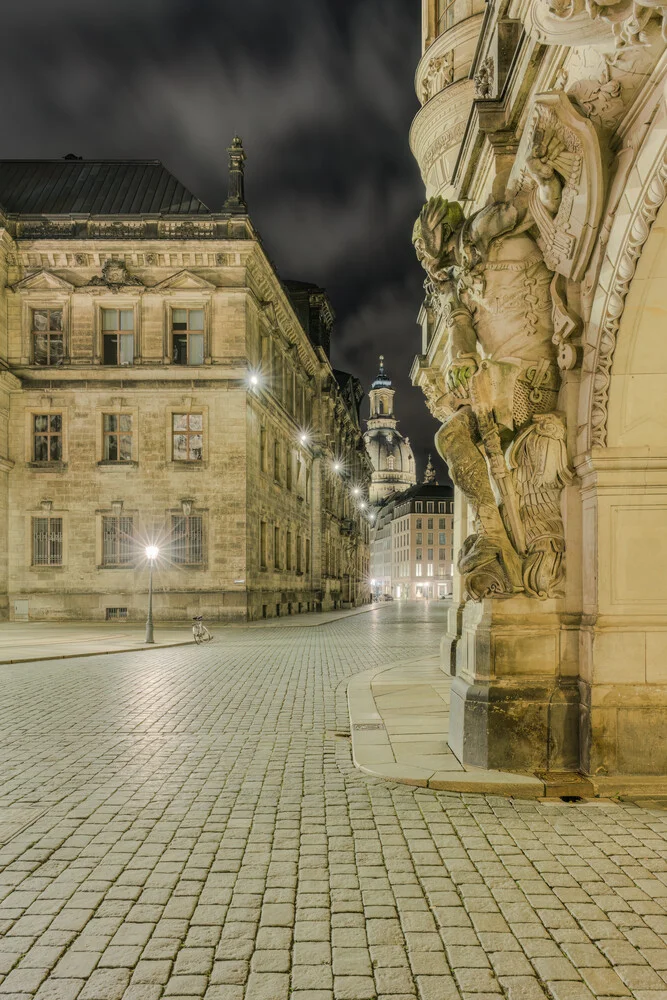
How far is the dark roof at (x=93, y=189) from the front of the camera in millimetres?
33719

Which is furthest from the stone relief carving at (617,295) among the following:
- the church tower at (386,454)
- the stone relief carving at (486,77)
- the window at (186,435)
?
the church tower at (386,454)

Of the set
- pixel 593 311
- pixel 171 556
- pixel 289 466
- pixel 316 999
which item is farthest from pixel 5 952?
pixel 289 466

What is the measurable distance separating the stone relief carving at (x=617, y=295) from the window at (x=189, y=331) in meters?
26.7

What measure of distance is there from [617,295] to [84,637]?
68.7 feet

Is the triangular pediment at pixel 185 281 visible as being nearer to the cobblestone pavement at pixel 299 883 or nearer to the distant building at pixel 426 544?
the cobblestone pavement at pixel 299 883

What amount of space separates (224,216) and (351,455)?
134ft

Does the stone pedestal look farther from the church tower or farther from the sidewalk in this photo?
the church tower

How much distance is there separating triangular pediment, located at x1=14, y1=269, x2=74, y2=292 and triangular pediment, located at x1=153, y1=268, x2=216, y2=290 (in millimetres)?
3865

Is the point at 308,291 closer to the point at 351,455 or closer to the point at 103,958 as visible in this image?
the point at 351,455

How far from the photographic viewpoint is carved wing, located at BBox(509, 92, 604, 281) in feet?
17.9

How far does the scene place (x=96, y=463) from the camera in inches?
1214

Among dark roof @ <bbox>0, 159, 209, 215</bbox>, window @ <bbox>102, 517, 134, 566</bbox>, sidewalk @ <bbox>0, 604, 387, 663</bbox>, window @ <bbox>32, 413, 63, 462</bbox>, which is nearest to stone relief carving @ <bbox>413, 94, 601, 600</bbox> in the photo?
sidewalk @ <bbox>0, 604, 387, 663</bbox>

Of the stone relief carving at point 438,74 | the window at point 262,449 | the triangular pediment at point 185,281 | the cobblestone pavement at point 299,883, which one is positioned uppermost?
the triangular pediment at point 185,281

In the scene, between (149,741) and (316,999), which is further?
(149,741)
